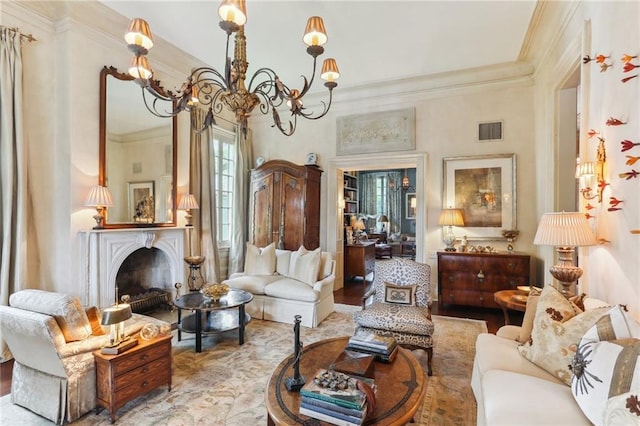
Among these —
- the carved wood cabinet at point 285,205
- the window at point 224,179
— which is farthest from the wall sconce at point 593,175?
the window at point 224,179

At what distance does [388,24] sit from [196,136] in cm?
334

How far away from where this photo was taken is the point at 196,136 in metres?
4.98

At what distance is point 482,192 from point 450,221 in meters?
0.72

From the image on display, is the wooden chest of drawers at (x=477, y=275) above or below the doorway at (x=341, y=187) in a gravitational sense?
below

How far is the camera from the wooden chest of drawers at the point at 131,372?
208cm

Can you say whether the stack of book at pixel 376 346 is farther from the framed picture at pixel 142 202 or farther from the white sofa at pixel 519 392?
the framed picture at pixel 142 202

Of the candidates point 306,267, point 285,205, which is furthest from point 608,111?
point 285,205

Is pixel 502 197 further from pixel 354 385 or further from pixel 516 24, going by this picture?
pixel 354 385

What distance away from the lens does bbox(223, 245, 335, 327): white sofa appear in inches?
155

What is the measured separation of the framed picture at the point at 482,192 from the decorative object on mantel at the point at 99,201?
4768 millimetres

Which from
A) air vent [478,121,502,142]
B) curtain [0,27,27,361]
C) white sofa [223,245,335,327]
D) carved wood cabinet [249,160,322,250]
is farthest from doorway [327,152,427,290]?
curtain [0,27,27,361]

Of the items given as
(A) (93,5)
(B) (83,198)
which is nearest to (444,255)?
(B) (83,198)

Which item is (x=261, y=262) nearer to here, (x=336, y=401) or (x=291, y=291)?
(x=291, y=291)

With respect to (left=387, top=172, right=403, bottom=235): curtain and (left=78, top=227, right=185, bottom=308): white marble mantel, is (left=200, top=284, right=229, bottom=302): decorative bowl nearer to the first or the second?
(left=78, top=227, right=185, bottom=308): white marble mantel
